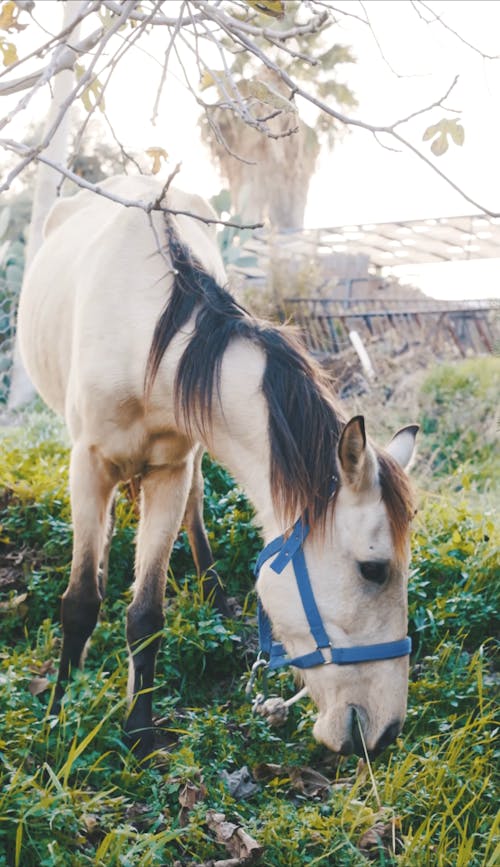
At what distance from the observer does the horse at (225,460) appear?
8.88 ft

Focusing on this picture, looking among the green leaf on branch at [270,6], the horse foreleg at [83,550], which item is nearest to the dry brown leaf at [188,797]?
the horse foreleg at [83,550]

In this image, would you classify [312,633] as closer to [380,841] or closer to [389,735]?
[389,735]

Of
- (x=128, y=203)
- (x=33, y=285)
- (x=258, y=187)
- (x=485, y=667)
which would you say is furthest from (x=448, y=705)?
(x=258, y=187)

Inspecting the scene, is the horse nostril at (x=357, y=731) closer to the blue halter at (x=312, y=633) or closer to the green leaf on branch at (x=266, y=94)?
the blue halter at (x=312, y=633)

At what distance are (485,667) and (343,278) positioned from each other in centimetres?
993

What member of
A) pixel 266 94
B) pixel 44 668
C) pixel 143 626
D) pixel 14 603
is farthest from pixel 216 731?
pixel 266 94

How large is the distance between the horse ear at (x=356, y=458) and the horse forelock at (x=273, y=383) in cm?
9

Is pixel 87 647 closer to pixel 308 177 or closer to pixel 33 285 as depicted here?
pixel 33 285

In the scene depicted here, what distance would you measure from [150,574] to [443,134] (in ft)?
6.50

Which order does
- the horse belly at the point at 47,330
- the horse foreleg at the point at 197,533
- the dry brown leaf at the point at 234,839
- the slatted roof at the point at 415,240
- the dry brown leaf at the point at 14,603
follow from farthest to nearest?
the slatted roof at the point at 415,240 < the horse foreleg at the point at 197,533 < the dry brown leaf at the point at 14,603 < the horse belly at the point at 47,330 < the dry brown leaf at the point at 234,839

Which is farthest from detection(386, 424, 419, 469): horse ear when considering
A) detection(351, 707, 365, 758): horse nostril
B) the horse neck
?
detection(351, 707, 365, 758): horse nostril

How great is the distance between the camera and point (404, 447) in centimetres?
309

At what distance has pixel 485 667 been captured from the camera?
153 inches

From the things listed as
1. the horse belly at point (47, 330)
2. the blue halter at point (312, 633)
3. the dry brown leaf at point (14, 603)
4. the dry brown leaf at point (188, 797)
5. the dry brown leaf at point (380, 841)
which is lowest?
the dry brown leaf at point (380, 841)
